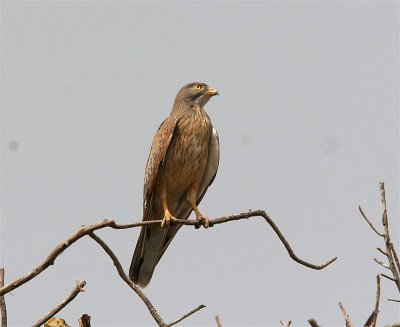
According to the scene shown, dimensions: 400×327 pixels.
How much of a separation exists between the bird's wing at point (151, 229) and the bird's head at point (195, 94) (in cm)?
74

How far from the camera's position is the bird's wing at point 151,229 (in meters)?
6.52

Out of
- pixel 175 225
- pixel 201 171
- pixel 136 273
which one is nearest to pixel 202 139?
pixel 201 171

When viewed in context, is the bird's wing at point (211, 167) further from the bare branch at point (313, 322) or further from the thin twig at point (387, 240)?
the bare branch at point (313, 322)

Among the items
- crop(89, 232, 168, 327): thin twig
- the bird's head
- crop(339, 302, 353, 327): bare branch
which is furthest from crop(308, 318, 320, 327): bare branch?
the bird's head

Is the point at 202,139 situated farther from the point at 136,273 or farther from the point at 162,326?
the point at 162,326

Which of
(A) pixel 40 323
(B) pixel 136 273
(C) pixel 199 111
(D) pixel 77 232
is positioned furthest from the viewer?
(C) pixel 199 111

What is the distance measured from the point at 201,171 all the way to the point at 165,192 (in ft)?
1.40

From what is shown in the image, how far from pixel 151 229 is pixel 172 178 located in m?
0.57

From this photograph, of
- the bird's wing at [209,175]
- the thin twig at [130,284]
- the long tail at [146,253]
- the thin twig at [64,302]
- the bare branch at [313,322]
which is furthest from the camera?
the bird's wing at [209,175]

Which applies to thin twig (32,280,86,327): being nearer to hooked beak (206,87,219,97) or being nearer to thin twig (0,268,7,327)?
thin twig (0,268,7,327)

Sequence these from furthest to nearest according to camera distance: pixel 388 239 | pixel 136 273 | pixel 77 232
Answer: pixel 136 273
pixel 388 239
pixel 77 232

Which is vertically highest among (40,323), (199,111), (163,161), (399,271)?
(199,111)

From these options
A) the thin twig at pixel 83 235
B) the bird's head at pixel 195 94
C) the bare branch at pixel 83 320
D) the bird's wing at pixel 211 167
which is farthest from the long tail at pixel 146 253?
the bare branch at pixel 83 320

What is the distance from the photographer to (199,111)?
24.2 ft
